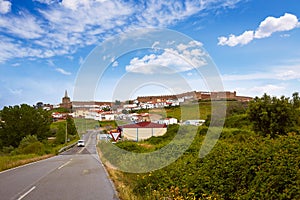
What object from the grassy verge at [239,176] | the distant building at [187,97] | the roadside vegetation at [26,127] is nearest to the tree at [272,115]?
the distant building at [187,97]

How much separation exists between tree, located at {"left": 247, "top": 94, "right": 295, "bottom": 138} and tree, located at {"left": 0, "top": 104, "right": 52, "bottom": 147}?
6529 cm

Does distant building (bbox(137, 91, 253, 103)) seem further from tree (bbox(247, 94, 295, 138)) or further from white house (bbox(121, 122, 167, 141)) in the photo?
tree (bbox(247, 94, 295, 138))

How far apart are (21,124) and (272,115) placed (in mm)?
70180

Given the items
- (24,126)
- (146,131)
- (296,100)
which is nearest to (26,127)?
(24,126)

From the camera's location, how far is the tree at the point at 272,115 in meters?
37.9

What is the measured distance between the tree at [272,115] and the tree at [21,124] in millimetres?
65295

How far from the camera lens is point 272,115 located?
38.5m

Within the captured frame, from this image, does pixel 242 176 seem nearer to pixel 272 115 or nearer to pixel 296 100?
pixel 272 115

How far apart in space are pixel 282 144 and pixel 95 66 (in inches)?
429

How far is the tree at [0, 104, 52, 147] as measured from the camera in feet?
277

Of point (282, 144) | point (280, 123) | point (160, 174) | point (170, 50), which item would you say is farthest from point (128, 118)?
point (280, 123)

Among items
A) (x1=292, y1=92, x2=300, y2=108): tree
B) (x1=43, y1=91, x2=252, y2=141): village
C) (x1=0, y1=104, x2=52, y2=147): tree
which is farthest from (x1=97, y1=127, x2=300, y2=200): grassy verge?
(x1=0, y1=104, x2=52, y2=147): tree

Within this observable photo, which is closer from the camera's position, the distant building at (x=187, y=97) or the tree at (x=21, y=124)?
the distant building at (x=187, y=97)

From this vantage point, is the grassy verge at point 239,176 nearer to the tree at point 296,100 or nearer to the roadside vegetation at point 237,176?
the roadside vegetation at point 237,176
